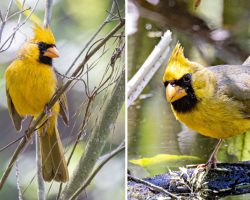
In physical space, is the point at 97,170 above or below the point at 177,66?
below

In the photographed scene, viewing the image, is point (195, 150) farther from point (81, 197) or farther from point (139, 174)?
point (81, 197)

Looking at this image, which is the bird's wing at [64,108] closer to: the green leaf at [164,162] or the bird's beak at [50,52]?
the bird's beak at [50,52]

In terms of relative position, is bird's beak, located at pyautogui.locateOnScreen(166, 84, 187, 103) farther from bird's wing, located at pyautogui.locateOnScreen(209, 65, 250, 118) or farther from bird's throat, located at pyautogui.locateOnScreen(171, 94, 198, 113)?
bird's wing, located at pyautogui.locateOnScreen(209, 65, 250, 118)

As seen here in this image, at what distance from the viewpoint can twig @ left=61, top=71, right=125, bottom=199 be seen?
270 cm

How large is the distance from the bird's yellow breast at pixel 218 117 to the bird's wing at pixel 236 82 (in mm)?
27

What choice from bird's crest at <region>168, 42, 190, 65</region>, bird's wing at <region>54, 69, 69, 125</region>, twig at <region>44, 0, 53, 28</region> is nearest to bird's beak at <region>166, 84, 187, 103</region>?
bird's crest at <region>168, 42, 190, 65</region>

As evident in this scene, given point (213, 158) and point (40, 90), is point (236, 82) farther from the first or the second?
point (40, 90)

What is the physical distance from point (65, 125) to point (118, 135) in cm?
23

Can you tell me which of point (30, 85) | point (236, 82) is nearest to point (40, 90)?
point (30, 85)

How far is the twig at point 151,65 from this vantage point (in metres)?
2.66

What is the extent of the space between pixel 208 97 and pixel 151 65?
→ 28 cm

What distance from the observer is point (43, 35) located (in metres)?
2.61

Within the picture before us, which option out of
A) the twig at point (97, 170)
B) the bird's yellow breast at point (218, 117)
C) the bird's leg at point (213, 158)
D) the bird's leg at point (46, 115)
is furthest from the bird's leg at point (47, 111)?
the bird's leg at point (213, 158)

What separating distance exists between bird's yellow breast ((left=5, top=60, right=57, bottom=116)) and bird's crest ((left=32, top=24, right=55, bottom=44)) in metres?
0.09
